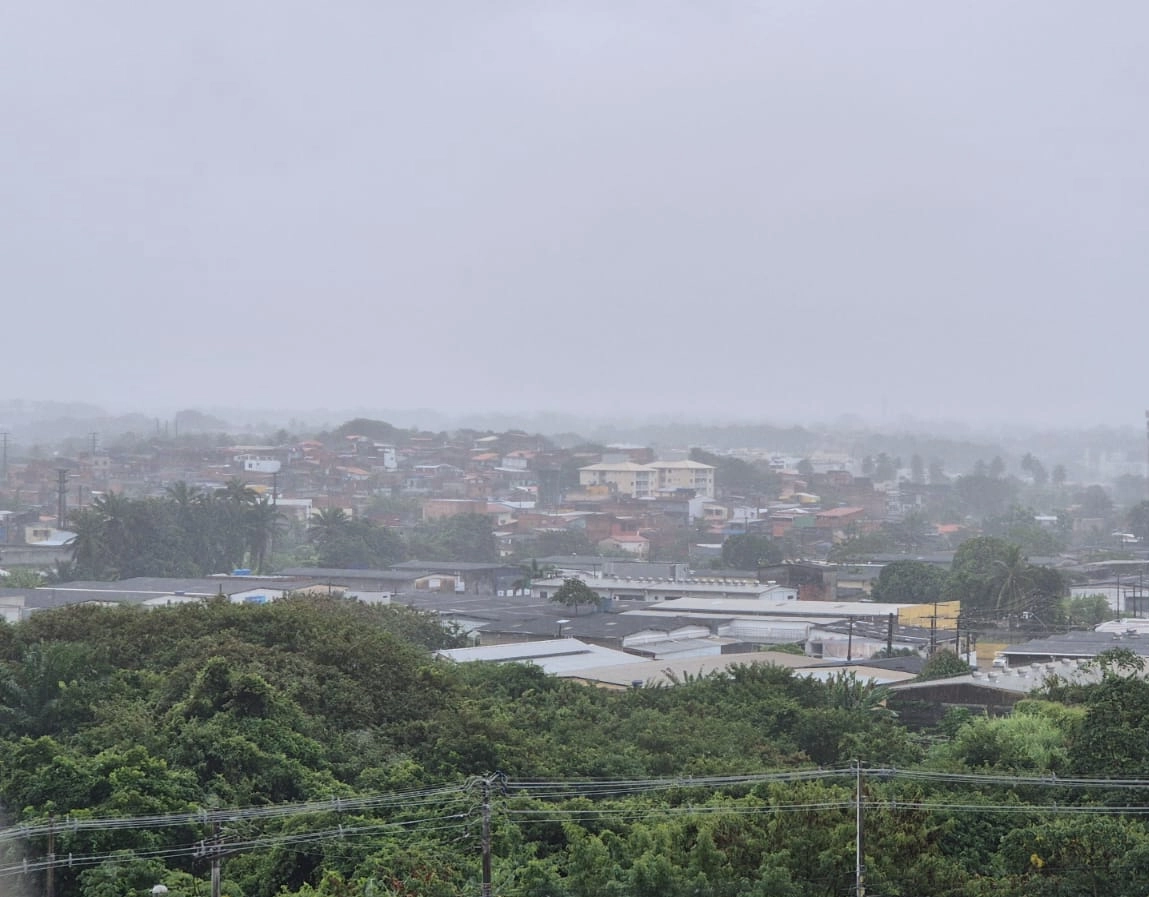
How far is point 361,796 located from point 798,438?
11301 cm

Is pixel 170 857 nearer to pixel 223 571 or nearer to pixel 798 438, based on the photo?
pixel 223 571

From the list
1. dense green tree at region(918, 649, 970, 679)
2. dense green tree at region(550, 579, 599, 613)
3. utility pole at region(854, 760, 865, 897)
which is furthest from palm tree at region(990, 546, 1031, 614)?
utility pole at region(854, 760, 865, 897)

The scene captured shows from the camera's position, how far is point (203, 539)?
40094 millimetres

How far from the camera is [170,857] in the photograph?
10.1m

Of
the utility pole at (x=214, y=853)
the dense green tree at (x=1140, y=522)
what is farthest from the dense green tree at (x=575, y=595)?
the dense green tree at (x=1140, y=522)

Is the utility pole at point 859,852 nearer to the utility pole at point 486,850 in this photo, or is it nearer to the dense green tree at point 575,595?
the utility pole at point 486,850

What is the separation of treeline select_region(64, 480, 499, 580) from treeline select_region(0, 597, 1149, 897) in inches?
895

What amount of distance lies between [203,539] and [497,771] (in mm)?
29250

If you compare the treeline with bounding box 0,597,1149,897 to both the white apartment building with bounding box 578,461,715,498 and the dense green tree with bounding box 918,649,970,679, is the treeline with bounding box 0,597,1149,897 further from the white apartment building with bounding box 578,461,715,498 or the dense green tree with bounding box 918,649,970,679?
the white apartment building with bounding box 578,461,715,498

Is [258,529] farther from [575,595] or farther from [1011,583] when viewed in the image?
[1011,583]

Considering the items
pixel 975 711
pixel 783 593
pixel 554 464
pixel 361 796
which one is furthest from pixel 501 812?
pixel 554 464

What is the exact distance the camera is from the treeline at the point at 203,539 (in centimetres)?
3775

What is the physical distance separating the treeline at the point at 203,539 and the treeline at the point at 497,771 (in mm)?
22729

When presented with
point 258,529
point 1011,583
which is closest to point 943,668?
point 1011,583
